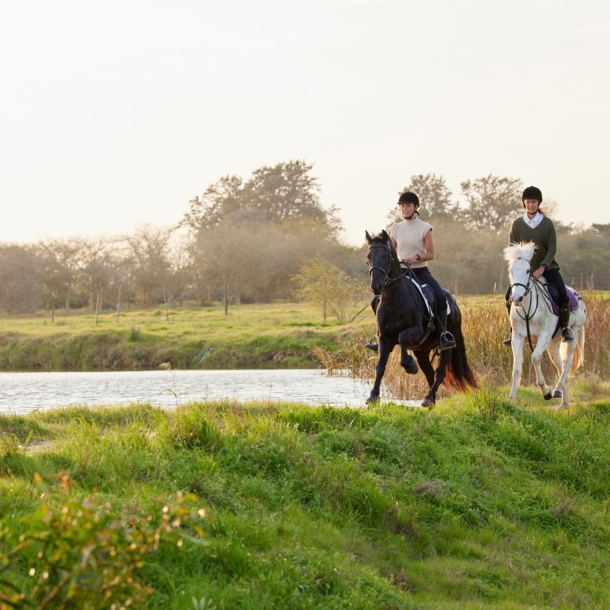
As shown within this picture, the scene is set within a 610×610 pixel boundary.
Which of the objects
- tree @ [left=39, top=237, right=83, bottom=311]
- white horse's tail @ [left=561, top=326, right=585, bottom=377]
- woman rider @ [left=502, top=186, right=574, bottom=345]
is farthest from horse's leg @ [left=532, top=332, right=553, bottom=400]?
tree @ [left=39, top=237, right=83, bottom=311]

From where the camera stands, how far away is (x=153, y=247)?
53.6 metres

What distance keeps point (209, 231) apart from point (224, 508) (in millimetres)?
54564

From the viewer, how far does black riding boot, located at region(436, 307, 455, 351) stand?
11.0 meters

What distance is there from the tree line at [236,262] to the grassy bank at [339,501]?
29.7m

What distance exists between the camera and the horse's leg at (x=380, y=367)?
1020 centimetres

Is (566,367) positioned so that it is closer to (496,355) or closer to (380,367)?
(496,355)

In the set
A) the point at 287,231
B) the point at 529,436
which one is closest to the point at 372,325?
the point at 529,436

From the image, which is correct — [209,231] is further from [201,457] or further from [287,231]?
[201,457]

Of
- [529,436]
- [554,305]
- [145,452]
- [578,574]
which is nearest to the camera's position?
[145,452]

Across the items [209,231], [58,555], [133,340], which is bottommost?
[133,340]

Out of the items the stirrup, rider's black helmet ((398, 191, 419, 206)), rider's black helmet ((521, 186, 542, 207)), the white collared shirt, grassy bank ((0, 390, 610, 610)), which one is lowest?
grassy bank ((0, 390, 610, 610))

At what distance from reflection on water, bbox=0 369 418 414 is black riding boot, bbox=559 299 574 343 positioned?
3.48 m

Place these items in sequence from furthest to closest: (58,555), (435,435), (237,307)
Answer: (237,307) < (435,435) < (58,555)

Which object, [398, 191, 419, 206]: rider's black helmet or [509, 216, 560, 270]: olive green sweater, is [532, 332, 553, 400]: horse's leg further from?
[398, 191, 419, 206]: rider's black helmet
